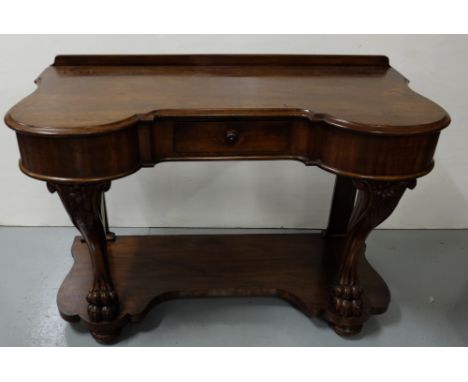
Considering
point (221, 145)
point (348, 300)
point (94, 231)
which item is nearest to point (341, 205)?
point (348, 300)

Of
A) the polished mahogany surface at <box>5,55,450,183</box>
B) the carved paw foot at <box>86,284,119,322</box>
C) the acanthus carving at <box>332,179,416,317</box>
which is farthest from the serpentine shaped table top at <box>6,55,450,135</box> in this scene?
the carved paw foot at <box>86,284,119,322</box>

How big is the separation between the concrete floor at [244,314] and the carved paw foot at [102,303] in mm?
123

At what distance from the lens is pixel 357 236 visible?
1358 millimetres

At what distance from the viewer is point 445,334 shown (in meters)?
1.55

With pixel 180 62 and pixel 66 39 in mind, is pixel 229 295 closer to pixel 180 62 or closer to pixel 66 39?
pixel 180 62

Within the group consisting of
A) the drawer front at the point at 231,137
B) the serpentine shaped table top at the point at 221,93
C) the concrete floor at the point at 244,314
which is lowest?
the concrete floor at the point at 244,314

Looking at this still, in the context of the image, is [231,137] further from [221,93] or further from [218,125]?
[221,93]

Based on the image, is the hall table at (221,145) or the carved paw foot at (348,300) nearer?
the hall table at (221,145)

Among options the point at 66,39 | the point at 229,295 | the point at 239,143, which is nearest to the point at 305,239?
the point at 229,295

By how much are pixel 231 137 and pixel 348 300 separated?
0.70 m

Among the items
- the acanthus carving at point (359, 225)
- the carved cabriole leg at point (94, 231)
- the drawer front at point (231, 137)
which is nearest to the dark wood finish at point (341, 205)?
the acanthus carving at point (359, 225)

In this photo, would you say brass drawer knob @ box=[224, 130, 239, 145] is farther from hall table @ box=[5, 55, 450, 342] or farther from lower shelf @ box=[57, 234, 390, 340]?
lower shelf @ box=[57, 234, 390, 340]

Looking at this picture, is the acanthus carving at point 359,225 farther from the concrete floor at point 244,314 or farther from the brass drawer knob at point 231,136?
the brass drawer knob at point 231,136

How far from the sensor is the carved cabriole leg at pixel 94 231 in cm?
117
